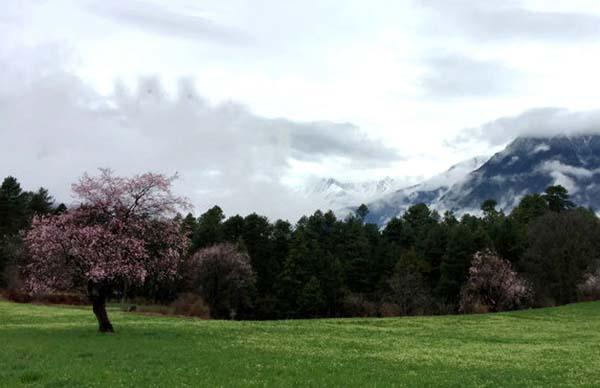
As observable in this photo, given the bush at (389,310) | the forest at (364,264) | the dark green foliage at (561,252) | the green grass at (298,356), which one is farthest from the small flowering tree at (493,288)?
the green grass at (298,356)

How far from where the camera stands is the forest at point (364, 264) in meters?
110

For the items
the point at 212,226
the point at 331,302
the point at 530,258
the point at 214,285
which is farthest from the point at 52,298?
the point at 530,258

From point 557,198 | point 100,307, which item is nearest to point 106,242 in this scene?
point 100,307

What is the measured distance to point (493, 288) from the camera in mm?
111938

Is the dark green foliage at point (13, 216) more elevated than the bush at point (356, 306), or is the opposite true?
the dark green foliage at point (13, 216)

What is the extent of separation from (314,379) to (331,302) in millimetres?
111892

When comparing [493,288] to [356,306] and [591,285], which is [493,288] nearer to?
[591,285]

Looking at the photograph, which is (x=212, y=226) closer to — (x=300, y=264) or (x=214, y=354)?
(x=300, y=264)

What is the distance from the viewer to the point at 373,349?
3584 centimetres

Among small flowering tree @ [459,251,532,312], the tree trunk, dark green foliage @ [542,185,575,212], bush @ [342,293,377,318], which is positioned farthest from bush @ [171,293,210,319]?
dark green foliage @ [542,185,575,212]

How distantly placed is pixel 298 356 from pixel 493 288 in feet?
295

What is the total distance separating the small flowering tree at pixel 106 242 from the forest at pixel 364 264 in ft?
146

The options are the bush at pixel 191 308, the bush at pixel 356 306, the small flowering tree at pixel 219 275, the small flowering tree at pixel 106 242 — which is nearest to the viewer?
the small flowering tree at pixel 106 242

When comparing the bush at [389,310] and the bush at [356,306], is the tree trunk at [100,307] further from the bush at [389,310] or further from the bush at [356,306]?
the bush at [356,306]
